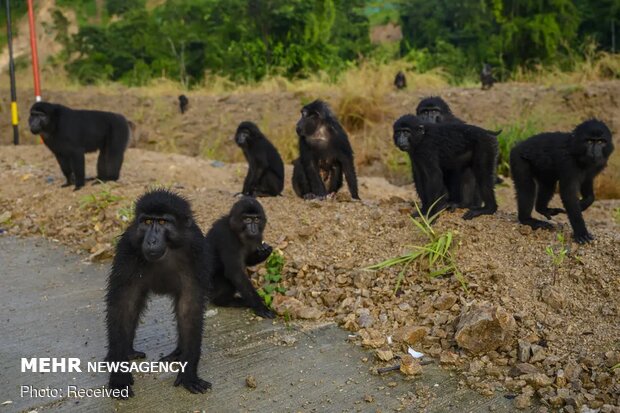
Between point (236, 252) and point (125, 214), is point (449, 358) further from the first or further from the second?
point (125, 214)

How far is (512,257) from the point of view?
19.6 ft

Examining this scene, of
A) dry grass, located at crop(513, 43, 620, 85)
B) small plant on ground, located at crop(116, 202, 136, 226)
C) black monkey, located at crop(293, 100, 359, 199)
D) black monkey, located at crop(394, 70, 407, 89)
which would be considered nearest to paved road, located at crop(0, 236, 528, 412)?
small plant on ground, located at crop(116, 202, 136, 226)

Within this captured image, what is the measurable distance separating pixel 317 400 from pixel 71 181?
6.99 m

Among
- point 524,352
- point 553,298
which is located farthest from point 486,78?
point 524,352

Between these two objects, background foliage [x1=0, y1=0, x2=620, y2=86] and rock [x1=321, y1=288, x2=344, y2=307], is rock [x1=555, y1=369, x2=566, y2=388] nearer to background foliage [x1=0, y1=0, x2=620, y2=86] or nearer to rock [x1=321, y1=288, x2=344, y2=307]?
rock [x1=321, y1=288, x2=344, y2=307]

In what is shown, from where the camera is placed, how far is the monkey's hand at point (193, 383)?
4449 millimetres

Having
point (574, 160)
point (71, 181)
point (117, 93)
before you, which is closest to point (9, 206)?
point (71, 181)

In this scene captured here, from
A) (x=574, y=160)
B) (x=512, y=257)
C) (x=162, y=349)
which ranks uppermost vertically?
(x=574, y=160)

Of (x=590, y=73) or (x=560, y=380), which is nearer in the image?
(x=560, y=380)

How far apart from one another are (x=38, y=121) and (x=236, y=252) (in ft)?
16.4

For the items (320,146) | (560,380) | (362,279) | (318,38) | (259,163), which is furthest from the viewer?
(318,38)

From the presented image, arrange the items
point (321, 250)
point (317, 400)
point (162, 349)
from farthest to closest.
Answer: point (321, 250), point (162, 349), point (317, 400)

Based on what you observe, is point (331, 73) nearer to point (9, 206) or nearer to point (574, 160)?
point (9, 206)

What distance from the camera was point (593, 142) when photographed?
19.8ft
